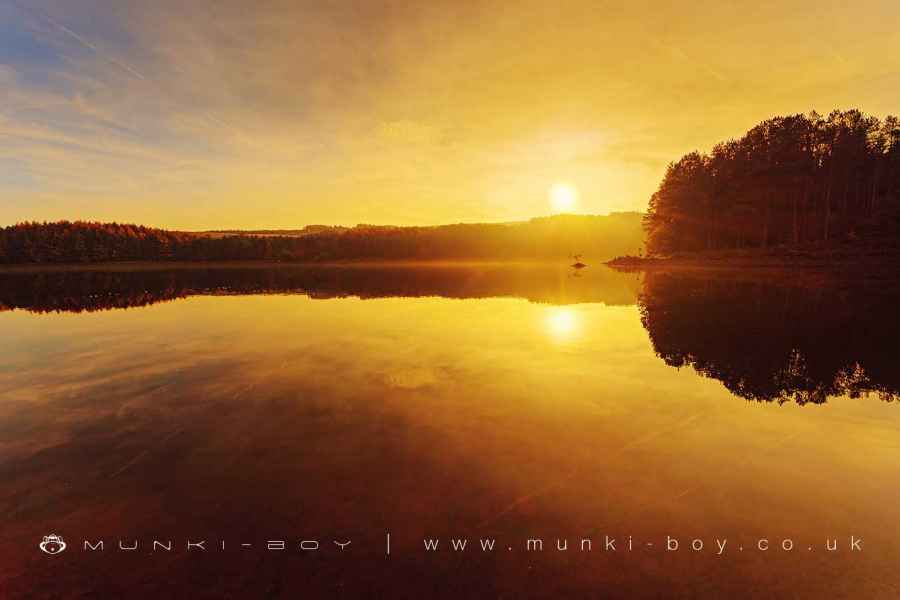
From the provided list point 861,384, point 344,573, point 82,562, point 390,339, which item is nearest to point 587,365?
point 861,384

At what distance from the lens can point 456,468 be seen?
777 centimetres

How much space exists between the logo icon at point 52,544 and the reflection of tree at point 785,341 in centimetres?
1523

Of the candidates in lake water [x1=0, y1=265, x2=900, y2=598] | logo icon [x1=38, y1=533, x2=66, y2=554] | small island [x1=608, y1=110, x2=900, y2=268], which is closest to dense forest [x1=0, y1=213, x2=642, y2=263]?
small island [x1=608, y1=110, x2=900, y2=268]

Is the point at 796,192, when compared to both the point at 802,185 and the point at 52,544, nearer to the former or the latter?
the point at 802,185

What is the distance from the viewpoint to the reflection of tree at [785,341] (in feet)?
41.1

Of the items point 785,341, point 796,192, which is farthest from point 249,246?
point 785,341

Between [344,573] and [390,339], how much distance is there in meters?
14.6

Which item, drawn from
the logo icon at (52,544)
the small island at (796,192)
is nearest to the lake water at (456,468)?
the logo icon at (52,544)

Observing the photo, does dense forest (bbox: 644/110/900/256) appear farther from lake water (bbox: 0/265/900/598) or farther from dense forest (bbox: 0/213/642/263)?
dense forest (bbox: 0/213/642/263)

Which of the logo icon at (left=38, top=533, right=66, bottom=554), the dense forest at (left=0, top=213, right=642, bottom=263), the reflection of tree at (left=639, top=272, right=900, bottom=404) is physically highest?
the dense forest at (left=0, top=213, right=642, bottom=263)

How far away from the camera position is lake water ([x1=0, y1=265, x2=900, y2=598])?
5.25 metres

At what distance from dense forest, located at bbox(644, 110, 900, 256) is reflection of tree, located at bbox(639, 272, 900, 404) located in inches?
1749

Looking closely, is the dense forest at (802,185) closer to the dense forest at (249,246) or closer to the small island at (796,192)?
the small island at (796,192)

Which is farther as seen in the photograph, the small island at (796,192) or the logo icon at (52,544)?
the small island at (796,192)
